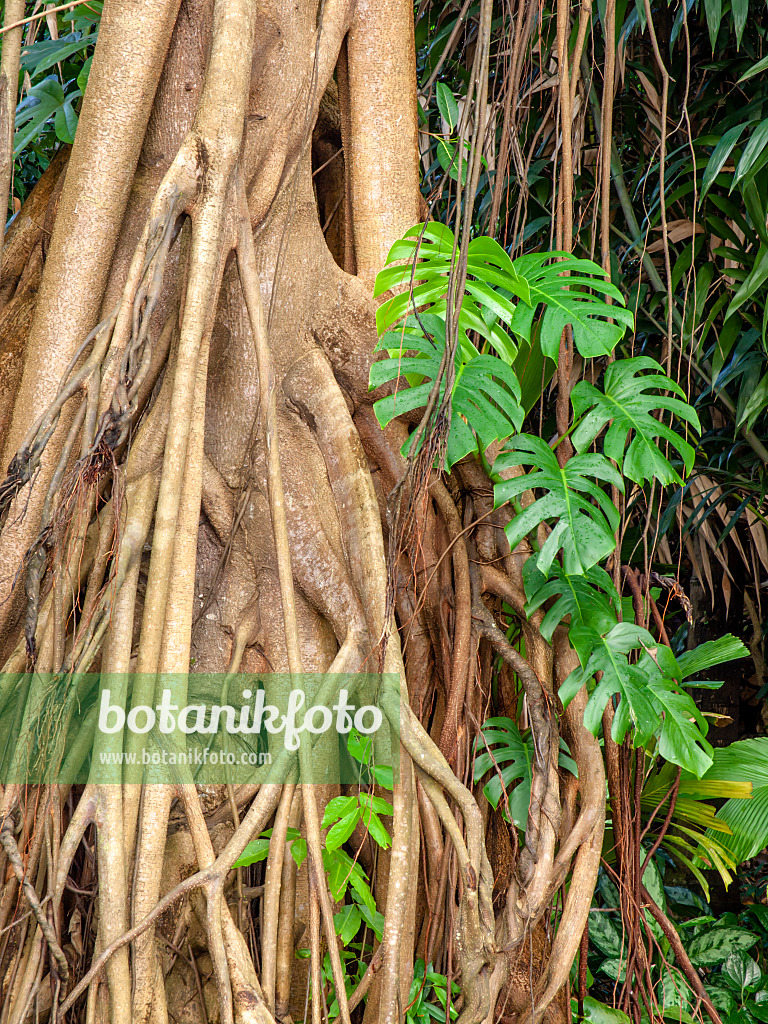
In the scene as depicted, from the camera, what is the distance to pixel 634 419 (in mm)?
1479

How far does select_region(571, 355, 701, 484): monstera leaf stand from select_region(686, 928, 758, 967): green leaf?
138cm

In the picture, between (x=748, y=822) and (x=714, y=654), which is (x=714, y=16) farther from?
(x=748, y=822)

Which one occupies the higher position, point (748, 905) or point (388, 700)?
point (388, 700)

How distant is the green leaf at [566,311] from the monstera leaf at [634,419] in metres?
0.11

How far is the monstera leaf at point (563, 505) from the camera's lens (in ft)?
4.42

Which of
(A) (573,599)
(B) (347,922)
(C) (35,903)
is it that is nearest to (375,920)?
(B) (347,922)

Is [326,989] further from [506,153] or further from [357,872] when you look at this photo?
[506,153]

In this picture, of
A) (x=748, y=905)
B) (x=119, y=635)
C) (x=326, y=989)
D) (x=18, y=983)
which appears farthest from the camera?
(x=748, y=905)

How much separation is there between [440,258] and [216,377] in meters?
0.54

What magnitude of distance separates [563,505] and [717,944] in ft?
4.74

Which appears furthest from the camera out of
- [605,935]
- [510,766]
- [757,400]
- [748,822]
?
[757,400]

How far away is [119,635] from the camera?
138cm

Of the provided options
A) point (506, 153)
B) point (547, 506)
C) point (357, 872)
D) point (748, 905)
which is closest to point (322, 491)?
point (547, 506)

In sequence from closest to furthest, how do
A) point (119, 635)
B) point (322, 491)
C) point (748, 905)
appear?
point (119, 635) → point (322, 491) → point (748, 905)
